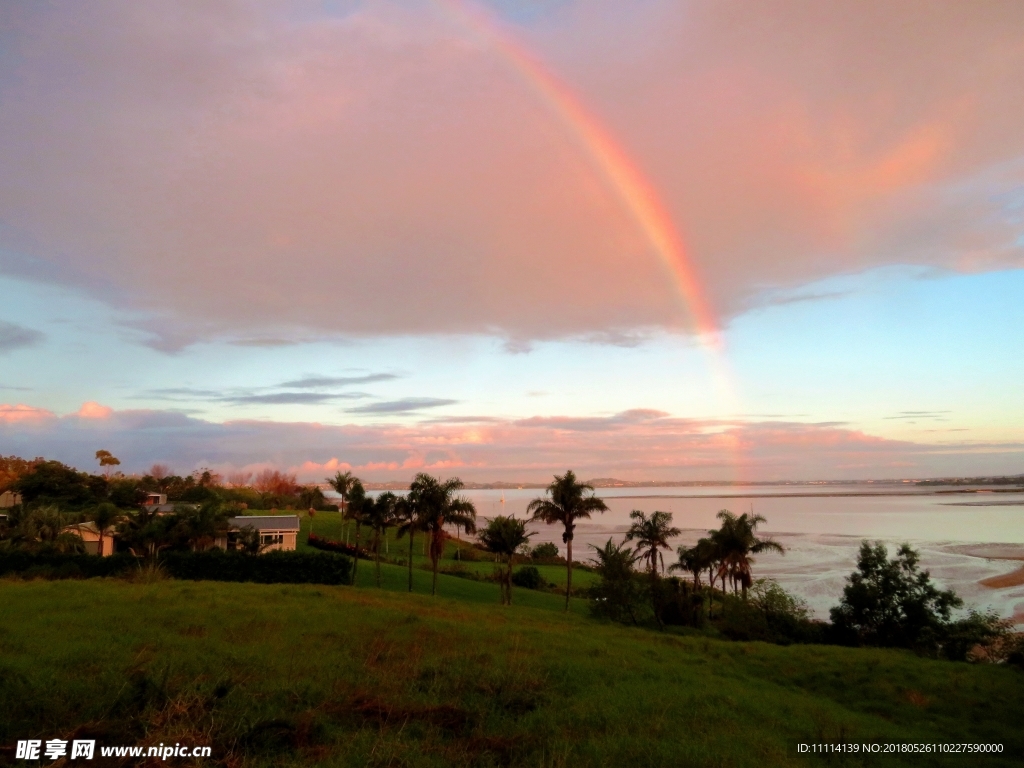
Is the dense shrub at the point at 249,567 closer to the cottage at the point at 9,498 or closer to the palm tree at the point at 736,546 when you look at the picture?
the palm tree at the point at 736,546

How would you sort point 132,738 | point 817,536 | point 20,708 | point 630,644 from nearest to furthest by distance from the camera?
point 132,738
point 20,708
point 630,644
point 817,536

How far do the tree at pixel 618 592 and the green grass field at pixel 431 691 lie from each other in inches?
710

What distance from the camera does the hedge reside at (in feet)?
125

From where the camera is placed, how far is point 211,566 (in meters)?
41.8

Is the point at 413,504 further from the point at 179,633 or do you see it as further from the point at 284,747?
the point at 284,747

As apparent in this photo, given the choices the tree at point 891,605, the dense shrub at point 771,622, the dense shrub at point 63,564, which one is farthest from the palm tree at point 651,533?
the dense shrub at point 63,564

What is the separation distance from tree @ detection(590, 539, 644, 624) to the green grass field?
18.0 m

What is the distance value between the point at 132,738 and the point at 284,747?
6.39 ft

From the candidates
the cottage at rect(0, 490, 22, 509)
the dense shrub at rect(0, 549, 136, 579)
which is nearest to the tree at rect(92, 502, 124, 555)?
the dense shrub at rect(0, 549, 136, 579)

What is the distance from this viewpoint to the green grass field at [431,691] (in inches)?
385

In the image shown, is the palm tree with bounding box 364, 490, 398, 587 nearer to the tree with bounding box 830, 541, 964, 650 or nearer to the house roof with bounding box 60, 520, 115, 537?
the house roof with bounding box 60, 520, 115, 537

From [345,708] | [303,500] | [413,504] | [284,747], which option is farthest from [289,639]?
[303,500]

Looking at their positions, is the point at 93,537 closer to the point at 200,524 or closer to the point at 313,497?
the point at 200,524

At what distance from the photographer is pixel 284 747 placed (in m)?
9.42
